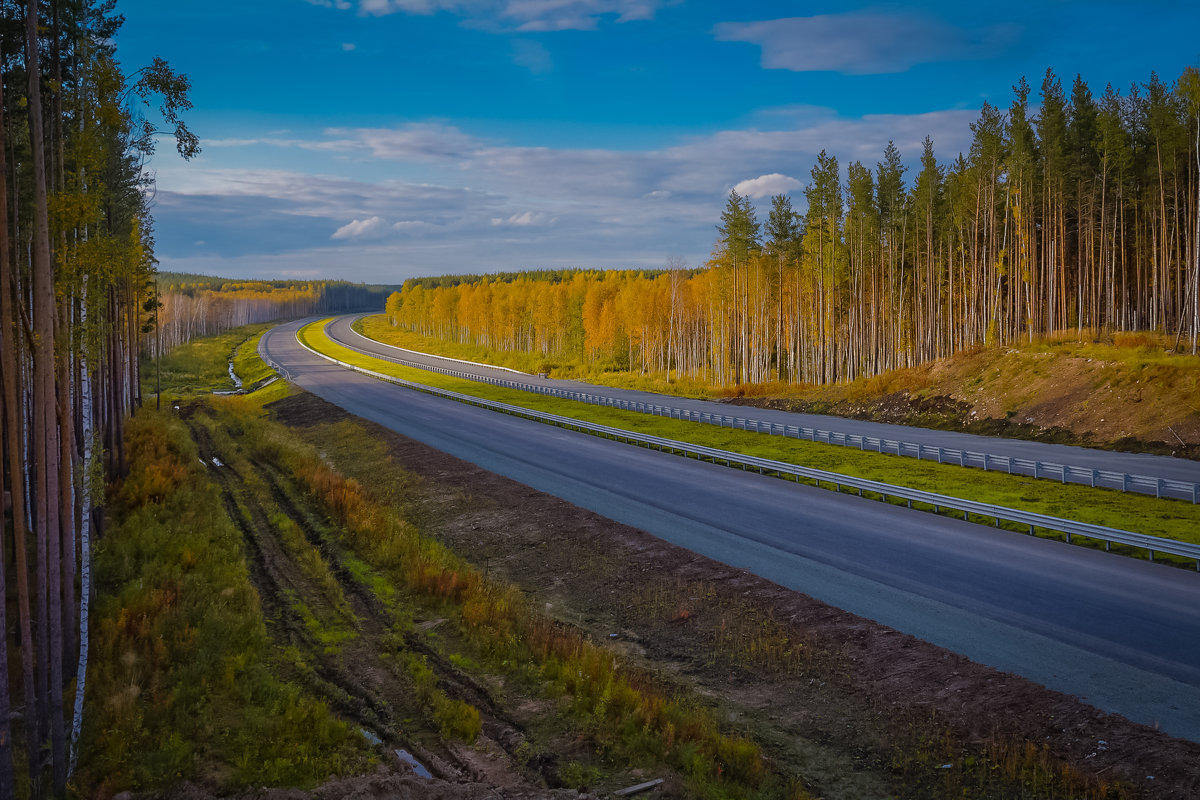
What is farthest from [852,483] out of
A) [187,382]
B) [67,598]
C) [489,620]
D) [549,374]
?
[187,382]

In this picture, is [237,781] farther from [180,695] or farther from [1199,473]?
[1199,473]

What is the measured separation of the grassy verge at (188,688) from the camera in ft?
31.9

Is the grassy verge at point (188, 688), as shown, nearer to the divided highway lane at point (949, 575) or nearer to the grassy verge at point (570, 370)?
the divided highway lane at point (949, 575)

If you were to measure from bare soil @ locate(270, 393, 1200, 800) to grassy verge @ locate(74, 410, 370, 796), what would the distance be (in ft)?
5.87

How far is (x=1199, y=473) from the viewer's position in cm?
2403

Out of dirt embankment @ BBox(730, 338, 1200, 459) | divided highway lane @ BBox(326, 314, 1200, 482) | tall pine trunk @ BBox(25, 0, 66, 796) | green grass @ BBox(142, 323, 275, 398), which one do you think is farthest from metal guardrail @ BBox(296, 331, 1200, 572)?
green grass @ BBox(142, 323, 275, 398)

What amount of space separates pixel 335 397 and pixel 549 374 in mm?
26525

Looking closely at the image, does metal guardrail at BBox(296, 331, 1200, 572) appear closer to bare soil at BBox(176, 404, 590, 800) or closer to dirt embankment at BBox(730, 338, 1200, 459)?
dirt embankment at BBox(730, 338, 1200, 459)

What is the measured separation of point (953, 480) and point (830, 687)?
15.7 metres

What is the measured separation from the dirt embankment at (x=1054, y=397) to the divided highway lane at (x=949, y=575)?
14156 millimetres

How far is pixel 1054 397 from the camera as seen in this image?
34.1 meters

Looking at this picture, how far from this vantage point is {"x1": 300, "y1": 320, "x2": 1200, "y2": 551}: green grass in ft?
63.8

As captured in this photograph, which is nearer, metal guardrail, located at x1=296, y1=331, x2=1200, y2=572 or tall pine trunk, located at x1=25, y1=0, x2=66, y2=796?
tall pine trunk, located at x1=25, y1=0, x2=66, y2=796

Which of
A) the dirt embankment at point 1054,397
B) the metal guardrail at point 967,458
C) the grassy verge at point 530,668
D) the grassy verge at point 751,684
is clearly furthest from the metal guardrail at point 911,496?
the dirt embankment at point 1054,397
